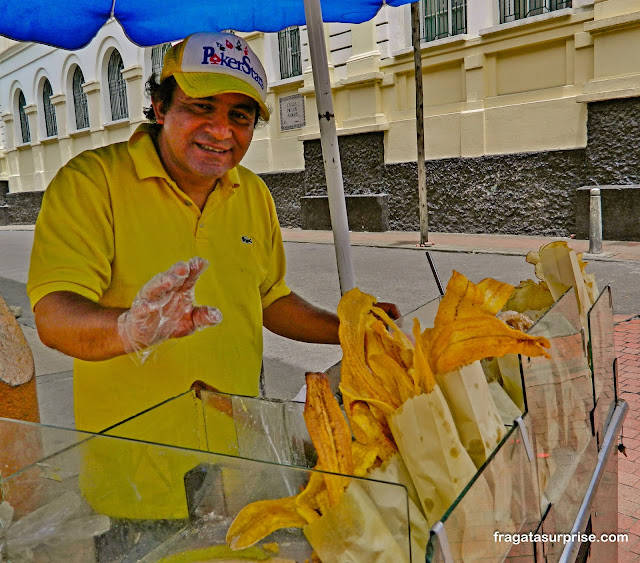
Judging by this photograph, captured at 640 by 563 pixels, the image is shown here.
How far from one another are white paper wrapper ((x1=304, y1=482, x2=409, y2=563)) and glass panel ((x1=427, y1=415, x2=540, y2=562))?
3.3 inches

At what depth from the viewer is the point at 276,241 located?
2.34 metres

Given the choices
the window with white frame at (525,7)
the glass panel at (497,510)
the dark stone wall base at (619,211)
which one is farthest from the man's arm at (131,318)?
the window with white frame at (525,7)

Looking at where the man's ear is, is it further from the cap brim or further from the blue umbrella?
the blue umbrella

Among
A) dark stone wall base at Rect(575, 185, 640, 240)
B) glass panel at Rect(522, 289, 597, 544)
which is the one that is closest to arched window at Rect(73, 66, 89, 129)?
dark stone wall base at Rect(575, 185, 640, 240)

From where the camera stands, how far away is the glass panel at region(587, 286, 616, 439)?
69.1 inches

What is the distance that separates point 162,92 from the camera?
1998 mm

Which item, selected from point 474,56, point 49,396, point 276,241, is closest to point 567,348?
point 276,241

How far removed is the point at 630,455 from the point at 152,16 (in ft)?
10.2

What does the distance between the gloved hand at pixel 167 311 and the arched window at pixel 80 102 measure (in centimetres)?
1630

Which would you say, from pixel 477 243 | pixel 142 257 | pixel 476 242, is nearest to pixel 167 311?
pixel 142 257

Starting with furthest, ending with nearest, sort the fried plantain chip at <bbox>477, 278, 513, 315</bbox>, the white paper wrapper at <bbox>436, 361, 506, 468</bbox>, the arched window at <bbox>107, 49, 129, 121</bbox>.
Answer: the arched window at <bbox>107, 49, 129, 121</bbox>, the fried plantain chip at <bbox>477, 278, 513, 315</bbox>, the white paper wrapper at <bbox>436, 361, 506, 468</bbox>

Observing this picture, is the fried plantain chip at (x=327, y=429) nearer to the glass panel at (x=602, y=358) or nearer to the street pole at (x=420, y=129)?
the glass panel at (x=602, y=358)

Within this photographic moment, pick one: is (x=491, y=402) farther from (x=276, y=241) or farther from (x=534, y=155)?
(x=534, y=155)

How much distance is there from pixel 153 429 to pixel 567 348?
38.5 inches
